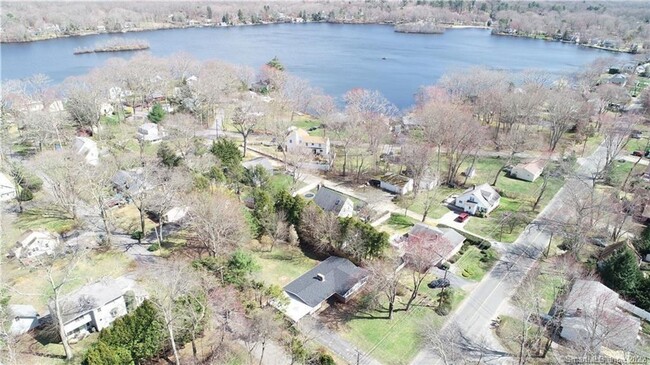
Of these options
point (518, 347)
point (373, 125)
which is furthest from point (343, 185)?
point (518, 347)

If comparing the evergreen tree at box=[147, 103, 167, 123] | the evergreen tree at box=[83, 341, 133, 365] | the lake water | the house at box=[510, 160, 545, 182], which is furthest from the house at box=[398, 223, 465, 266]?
the lake water

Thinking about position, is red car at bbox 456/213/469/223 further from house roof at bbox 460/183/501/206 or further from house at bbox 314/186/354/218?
house at bbox 314/186/354/218

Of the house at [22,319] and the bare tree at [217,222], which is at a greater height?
the bare tree at [217,222]

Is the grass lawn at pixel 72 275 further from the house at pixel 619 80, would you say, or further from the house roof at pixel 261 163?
the house at pixel 619 80

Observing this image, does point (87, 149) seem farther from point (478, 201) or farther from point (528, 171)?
point (528, 171)

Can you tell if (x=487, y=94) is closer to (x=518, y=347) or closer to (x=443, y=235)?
(x=443, y=235)

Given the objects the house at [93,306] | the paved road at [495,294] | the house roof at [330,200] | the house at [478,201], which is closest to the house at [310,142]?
the house roof at [330,200]
